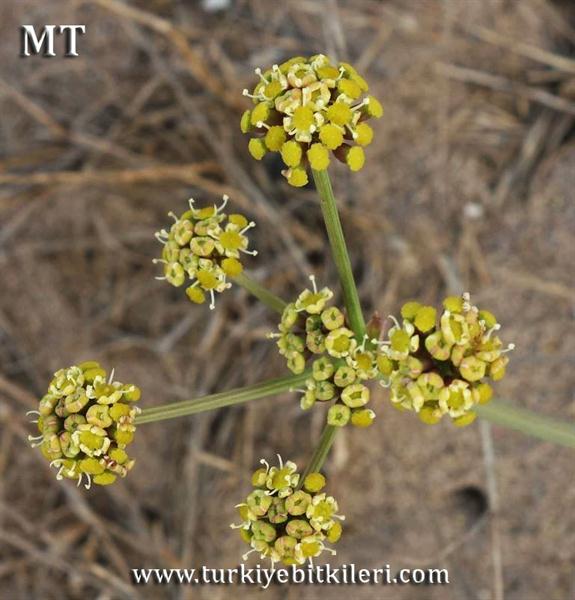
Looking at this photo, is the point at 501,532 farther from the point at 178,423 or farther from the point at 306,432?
the point at 178,423

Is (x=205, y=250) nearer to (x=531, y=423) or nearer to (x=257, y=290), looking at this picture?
(x=257, y=290)

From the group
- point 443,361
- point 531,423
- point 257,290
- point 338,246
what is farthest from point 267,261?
point 531,423

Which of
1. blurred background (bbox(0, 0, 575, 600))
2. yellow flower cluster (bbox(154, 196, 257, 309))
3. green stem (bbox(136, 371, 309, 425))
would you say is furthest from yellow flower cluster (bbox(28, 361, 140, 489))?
blurred background (bbox(0, 0, 575, 600))

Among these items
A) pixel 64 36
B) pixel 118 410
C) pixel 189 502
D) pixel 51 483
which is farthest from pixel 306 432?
pixel 64 36

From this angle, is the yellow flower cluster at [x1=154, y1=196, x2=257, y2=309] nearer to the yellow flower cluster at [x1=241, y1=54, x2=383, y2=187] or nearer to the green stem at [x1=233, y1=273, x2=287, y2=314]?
the green stem at [x1=233, y1=273, x2=287, y2=314]

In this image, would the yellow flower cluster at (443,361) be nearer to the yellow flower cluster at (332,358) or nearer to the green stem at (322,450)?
the yellow flower cluster at (332,358)
